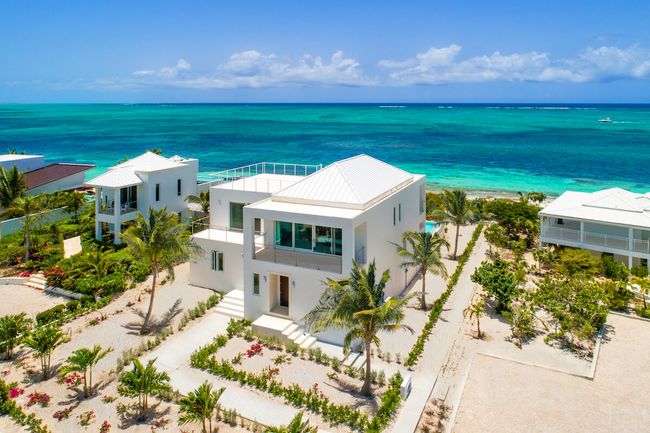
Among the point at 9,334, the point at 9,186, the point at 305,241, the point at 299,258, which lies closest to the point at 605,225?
the point at 305,241

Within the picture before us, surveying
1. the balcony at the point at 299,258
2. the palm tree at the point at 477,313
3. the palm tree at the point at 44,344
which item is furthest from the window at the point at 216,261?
the palm tree at the point at 477,313

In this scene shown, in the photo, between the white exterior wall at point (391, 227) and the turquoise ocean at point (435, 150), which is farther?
the turquoise ocean at point (435, 150)

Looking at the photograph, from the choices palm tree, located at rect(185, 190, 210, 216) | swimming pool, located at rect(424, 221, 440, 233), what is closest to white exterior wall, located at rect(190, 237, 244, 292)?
palm tree, located at rect(185, 190, 210, 216)

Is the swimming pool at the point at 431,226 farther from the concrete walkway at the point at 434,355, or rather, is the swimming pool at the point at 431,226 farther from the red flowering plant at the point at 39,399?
the red flowering plant at the point at 39,399

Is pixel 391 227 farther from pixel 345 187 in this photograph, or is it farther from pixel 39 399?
pixel 39 399

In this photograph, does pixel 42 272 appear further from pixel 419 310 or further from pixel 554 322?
pixel 554 322

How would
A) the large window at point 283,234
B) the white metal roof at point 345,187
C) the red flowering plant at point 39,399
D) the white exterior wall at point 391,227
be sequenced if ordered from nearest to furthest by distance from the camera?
the red flowering plant at point 39,399 → the white exterior wall at point 391,227 → the white metal roof at point 345,187 → the large window at point 283,234
